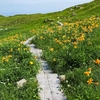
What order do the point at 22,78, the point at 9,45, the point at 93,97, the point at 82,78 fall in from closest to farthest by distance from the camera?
the point at 93,97
the point at 82,78
the point at 22,78
the point at 9,45

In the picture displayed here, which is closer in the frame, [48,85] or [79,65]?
[48,85]

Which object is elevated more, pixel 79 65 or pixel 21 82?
pixel 79 65

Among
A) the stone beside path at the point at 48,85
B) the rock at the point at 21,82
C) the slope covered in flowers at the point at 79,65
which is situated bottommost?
the stone beside path at the point at 48,85

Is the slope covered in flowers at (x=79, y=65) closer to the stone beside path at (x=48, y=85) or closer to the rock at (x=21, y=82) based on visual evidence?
the stone beside path at (x=48, y=85)

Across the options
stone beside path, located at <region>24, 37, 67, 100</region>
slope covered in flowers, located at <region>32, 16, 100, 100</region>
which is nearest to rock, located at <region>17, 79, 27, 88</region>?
stone beside path, located at <region>24, 37, 67, 100</region>

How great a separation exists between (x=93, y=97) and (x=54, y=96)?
1419 mm

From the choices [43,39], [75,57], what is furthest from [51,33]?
[75,57]

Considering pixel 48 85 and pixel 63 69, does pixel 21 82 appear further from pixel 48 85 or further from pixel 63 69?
pixel 63 69

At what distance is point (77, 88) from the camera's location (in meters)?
8.44

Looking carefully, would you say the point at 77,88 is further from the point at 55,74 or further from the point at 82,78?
the point at 55,74

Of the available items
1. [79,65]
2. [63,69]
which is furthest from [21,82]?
[79,65]

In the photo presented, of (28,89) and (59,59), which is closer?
(28,89)

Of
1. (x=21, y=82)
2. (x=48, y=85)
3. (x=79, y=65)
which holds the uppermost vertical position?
(x=79, y=65)

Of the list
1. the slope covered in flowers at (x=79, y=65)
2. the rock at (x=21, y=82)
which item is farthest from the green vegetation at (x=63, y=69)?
the rock at (x=21, y=82)
